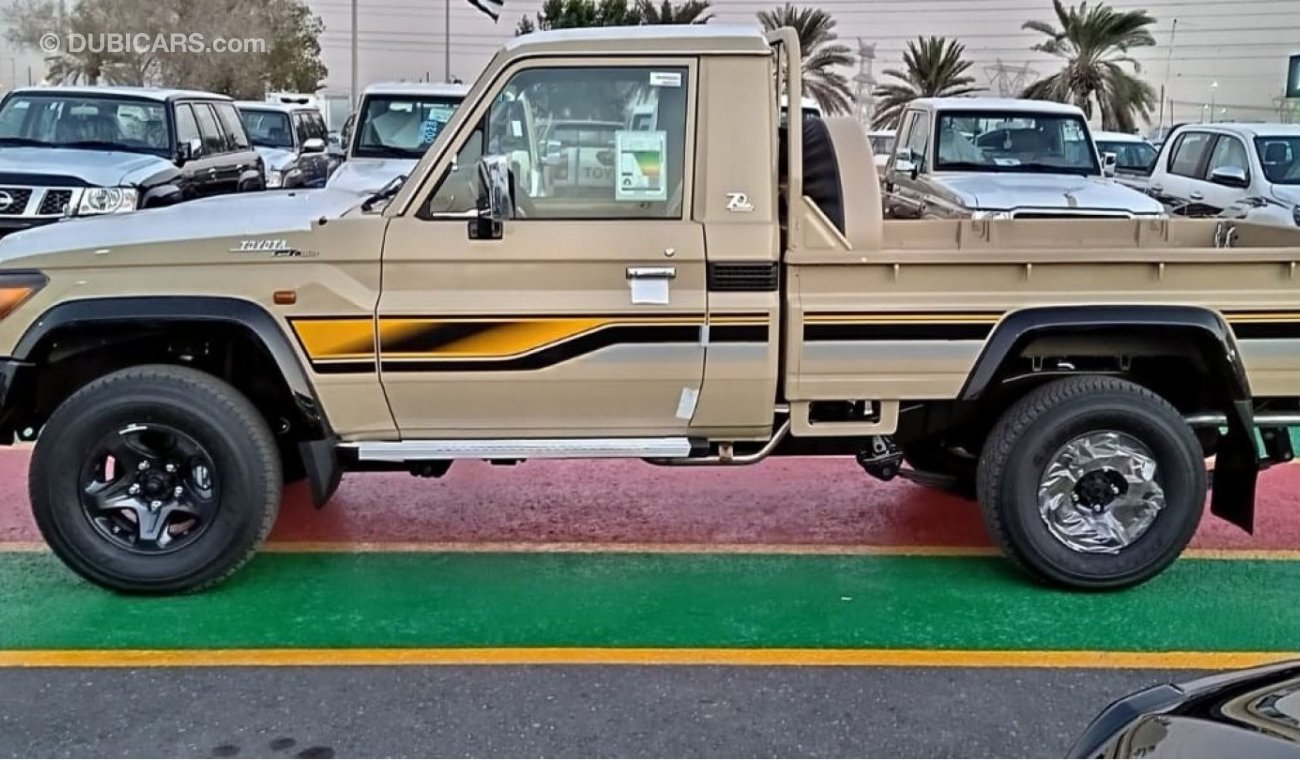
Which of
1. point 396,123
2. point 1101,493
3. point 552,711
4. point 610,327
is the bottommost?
point 552,711

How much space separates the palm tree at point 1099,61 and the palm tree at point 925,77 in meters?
2.44

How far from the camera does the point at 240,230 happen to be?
480 cm

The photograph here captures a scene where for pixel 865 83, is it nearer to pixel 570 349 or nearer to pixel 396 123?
pixel 396 123

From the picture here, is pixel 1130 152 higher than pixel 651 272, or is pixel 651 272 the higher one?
pixel 1130 152

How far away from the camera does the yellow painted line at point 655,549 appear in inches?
217

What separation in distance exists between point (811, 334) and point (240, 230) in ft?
7.10

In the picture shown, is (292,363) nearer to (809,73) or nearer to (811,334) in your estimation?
(811,334)

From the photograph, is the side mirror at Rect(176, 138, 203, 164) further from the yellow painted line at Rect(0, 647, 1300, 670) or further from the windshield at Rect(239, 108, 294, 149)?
the yellow painted line at Rect(0, 647, 1300, 670)

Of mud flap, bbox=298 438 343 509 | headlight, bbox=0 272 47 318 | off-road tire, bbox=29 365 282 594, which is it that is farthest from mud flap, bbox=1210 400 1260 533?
headlight, bbox=0 272 47 318

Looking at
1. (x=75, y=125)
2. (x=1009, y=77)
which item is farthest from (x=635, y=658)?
(x=1009, y=77)

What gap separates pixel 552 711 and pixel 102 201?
904 centimetres

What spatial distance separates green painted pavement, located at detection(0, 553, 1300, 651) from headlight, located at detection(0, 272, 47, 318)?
1136mm

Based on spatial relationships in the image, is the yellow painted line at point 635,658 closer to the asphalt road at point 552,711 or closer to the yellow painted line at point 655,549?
the asphalt road at point 552,711

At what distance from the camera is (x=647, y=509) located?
6141 mm
